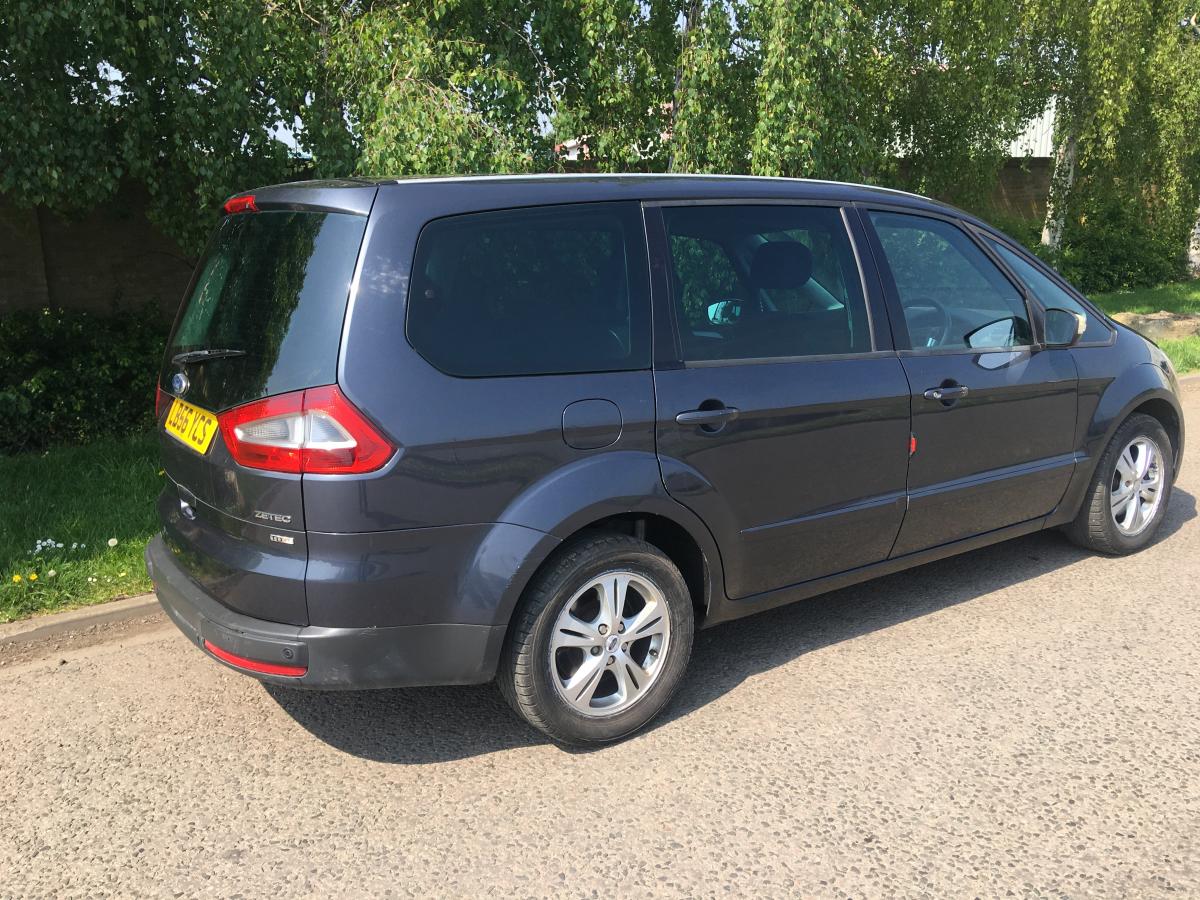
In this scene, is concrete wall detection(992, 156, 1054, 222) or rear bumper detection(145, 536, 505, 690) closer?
rear bumper detection(145, 536, 505, 690)

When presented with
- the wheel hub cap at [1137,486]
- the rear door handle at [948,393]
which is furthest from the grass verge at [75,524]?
the wheel hub cap at [1137,486]

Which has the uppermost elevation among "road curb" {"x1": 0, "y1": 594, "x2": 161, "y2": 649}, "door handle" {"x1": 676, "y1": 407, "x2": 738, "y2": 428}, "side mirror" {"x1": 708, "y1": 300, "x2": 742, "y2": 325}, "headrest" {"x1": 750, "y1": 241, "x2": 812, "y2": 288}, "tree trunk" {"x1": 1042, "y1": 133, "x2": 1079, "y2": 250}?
"tree trunk" {"x1": 1042, "y1": 133, "x2": 1079, "y2": 250}

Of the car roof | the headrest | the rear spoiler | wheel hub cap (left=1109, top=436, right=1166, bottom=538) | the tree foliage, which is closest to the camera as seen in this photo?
the rear spoiler

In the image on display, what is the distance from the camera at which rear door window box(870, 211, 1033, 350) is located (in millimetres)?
4207

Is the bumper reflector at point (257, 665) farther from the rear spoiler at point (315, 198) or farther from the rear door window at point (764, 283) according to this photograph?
the rear door window at point (764, 283)

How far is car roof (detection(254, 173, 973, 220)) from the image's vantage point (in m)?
3.22

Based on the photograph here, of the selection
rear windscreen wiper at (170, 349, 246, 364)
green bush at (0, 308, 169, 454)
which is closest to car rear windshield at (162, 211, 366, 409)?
rear windscreen wiper at (170, 349, 246, 364)

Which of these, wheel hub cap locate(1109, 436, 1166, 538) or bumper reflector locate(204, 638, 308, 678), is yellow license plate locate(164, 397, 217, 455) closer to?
bumper reflector locate(204, 638, 308, 678)

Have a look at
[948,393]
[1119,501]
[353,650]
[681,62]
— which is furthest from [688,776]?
[681,62]

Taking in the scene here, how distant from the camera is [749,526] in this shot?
3686 millimetres

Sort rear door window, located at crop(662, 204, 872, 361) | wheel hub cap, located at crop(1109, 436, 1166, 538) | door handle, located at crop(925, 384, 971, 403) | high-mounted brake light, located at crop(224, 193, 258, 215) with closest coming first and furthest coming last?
high-mounted brake light, located at crop(224, 193, 258, 215)
rear door window, located at crop(662, 204, 872, 361)
door handle, located at crop(925, 384, 971, 403)
wheel hub cap, located at crop(1109, 436, 1166, 538)

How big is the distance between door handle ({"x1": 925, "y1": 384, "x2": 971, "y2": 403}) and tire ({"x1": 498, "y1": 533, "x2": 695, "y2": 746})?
4.34ft

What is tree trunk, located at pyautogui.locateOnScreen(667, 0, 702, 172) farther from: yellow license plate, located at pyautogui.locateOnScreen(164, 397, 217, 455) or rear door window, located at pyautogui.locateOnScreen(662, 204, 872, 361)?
yellow license plate, located at pyautogui.locateOnScreen(164, 397, 217, 455)

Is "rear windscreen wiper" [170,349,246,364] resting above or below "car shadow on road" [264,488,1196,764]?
above
